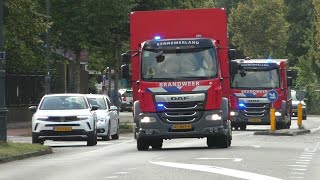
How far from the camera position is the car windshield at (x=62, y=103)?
2908 centimetres

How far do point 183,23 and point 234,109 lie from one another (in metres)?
15.7

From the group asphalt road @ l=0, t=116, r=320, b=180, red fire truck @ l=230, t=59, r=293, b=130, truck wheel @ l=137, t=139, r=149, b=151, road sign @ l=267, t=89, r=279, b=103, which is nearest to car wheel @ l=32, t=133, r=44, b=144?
asphalt road @ l=0, t=116, r=320, b=180

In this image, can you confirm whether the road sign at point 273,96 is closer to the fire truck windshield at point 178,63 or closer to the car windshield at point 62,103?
the car windshield at point 62,103

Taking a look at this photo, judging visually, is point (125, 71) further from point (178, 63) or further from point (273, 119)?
point (273, 119)

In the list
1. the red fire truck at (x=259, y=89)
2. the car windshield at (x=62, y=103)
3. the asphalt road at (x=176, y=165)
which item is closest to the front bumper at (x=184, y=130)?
the asphalt road at (x=176, y=165)

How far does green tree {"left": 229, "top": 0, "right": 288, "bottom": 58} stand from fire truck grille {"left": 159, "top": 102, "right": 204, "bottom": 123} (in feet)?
204

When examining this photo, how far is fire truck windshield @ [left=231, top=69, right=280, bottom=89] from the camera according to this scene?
39.4 metres

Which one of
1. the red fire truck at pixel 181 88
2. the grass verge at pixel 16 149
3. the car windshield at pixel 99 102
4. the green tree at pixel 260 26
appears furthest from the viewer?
the green tree at pixel 260 26

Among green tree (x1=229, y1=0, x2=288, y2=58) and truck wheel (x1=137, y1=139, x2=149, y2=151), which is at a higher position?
green tree (x1=229, y1=0, x2=288, y2=58)

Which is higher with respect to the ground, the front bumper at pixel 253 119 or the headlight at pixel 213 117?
the headlight at pixel 213 117

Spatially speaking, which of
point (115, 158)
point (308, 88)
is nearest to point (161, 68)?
point (115, 158)

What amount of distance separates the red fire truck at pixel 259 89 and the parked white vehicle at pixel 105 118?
22.6 feet

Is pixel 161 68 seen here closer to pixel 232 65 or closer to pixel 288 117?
pixel 232 65

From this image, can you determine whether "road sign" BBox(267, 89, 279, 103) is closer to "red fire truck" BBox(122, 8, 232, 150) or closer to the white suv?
the white suv
